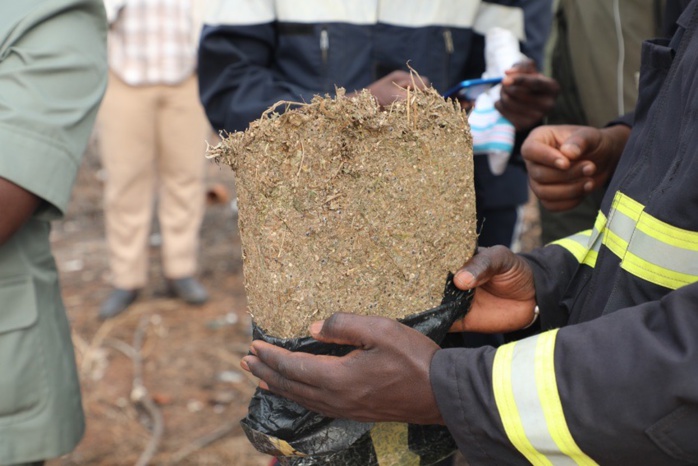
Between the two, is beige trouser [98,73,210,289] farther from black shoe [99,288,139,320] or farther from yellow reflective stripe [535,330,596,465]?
yellow reflective stripe [535,330,596,465]

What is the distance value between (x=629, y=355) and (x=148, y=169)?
3767 mm

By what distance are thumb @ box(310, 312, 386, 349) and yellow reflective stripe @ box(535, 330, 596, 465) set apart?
0.83ft

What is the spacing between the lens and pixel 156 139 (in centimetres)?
440

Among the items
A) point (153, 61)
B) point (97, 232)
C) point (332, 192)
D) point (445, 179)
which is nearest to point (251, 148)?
point (332, 192)

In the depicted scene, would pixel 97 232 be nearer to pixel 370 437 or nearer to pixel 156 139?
pixel 156 139

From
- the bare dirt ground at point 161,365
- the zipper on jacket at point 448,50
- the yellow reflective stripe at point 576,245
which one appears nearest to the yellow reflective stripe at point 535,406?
the yellow reflective stripe at point 576,245

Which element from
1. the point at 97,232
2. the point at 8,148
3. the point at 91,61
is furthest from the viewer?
the point at 97,232

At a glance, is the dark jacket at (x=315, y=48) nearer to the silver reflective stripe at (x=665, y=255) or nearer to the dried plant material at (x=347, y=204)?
the dried plant material at (x=347, y=204)

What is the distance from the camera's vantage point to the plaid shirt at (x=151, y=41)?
4062 millimetres

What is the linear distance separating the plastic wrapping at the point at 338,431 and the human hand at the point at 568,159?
522mm

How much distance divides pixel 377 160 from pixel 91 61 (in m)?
0.94

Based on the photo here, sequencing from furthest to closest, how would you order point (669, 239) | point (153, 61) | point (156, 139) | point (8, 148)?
point (156, 139)
point (153, 61)
point (8, 148)
point (669, 239)

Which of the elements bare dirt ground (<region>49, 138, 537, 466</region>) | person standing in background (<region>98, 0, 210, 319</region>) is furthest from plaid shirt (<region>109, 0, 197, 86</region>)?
bare dirt ground (<region>49, 138, 537, 466</region>)

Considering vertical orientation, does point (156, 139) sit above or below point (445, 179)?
below
